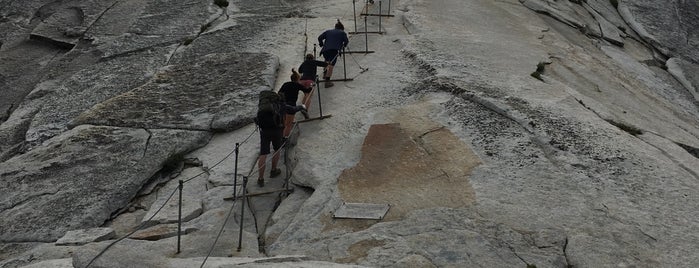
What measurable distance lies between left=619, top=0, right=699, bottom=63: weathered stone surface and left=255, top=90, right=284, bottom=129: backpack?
18.6m

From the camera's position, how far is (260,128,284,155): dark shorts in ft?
42.6

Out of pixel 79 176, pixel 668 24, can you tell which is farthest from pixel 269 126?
pixel 668 24

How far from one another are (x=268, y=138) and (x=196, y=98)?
4.45 m

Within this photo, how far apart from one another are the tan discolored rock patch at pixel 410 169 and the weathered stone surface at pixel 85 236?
14.0 ft

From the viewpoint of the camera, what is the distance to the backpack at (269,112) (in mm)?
12766

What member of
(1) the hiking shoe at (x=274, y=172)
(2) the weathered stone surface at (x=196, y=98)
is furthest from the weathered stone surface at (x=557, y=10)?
(1) the hiking shoe at (x=274, y=172)

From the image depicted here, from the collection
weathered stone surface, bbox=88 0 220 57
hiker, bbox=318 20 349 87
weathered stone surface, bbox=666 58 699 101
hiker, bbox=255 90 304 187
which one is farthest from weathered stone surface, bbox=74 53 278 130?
weathered stone surface, bbox=666 58 699 101

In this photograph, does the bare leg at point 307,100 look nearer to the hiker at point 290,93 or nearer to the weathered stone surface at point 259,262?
the hiker at point 290,93

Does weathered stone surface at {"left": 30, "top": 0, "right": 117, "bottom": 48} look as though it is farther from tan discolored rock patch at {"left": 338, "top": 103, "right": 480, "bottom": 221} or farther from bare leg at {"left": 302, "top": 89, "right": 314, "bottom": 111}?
tan discolored rock patch at {"left": 338, "top": 103, "right": 480, "bottom": 221}

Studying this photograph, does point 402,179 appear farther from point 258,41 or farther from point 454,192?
point 258,41

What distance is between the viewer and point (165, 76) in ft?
59.2

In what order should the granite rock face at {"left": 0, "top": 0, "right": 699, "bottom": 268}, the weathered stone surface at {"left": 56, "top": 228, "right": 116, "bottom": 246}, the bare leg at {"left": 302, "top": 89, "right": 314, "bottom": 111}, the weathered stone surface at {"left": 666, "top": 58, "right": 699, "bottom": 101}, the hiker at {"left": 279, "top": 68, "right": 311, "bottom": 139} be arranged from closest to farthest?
the granite rock face at {"left": 0, "top": 0, "right": 699, "bottom": 268}, the weathered stone surface at {"left": 56, "top": 228, "right": 116, "bottom": 246}, the hiker at {"left": 279, "top": 68, "right": 311, "bottom": 139}, the bare leg at {"left": 302, "top": 89, "right": 314, "bottom": 111}, the weathered stone surface at {"left": 666, "top": 58, "right": 699, "bottom": 101}

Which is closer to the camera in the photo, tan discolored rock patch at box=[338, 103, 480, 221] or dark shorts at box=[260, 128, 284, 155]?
tan discolored rock patch at box=[338, 103, 480, 221]

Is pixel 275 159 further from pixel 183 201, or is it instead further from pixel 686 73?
pixel 686 73
